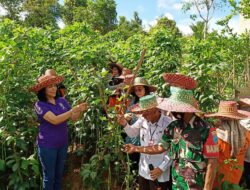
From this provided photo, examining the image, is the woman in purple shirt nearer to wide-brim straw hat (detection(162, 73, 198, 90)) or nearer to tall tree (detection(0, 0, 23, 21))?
wide-brim straw hat (detection(162, 73, 198, 90))

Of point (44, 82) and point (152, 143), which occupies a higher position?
point (44, 82)

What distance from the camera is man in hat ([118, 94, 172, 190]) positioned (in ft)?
6.33

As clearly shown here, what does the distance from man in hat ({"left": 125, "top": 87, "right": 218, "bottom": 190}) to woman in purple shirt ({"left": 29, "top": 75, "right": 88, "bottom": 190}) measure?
1010mm

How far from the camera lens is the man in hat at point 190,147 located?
153 centimetres

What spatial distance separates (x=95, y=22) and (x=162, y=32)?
1753 cm

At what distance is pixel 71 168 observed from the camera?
3.15 metres

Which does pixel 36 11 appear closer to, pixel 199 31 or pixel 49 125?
pixel 199 31

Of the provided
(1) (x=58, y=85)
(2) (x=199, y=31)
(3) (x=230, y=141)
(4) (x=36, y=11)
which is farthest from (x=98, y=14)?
(3) (x=230, y=141)

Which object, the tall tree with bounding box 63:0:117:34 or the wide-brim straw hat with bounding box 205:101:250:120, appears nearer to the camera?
the wide-brim straw hat with bounding box 205:101:250:120

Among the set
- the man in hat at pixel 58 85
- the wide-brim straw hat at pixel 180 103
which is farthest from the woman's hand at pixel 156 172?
the man in hat at pixel 58 85

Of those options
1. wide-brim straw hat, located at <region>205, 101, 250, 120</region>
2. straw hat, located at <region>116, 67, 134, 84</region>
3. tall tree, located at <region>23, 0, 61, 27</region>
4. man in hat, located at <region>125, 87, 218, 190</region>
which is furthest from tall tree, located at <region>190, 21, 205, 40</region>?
tall tree, located at <region>23, 0, 61, 27</region>

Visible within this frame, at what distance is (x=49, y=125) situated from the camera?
2.29 m

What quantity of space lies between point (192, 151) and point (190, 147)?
3 centimetres

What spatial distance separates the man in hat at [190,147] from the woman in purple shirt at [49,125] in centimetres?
101
